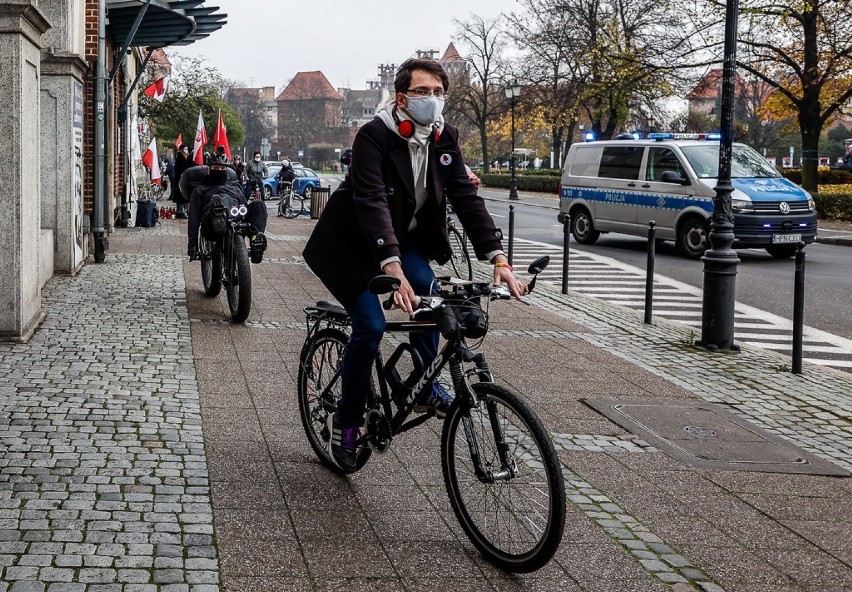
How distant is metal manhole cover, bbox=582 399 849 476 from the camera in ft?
20.0

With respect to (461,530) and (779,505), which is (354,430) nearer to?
(461,530)

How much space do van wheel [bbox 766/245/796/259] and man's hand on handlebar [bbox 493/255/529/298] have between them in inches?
625

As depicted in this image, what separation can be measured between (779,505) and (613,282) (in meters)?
11.1

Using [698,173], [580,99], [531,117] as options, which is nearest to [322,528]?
[698,173]

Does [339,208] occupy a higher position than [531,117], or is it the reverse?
[531,117]

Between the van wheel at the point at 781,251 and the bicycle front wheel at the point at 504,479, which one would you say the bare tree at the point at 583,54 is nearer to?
the van wheel at the point at 781,251

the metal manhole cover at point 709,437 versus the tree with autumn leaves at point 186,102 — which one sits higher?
the tree with autumn leaves at point 186,102

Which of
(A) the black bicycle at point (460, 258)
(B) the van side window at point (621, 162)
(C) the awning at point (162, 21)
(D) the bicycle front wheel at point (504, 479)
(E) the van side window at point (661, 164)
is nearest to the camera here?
(D) the bicycle front wheel at point (504, 479)

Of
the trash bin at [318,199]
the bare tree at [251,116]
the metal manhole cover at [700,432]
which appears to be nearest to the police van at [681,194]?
the trash bin at [318,199]

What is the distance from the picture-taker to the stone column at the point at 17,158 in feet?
27.3

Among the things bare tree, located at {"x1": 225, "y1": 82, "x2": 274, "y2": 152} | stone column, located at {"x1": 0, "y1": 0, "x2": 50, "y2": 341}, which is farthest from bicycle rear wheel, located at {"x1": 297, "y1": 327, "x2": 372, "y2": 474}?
bare tree, located at {"x1": 225, "y1": 82, "x2": 274, "y2": 152}

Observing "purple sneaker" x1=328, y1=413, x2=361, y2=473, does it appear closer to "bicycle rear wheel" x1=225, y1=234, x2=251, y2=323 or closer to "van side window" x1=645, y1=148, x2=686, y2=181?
"bicycle rear wheel" x1=225, y1=234, x2=251, y2=323

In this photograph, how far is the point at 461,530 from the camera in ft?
15.4

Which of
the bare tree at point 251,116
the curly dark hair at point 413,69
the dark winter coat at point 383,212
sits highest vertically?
the bare tree at point 251,116
